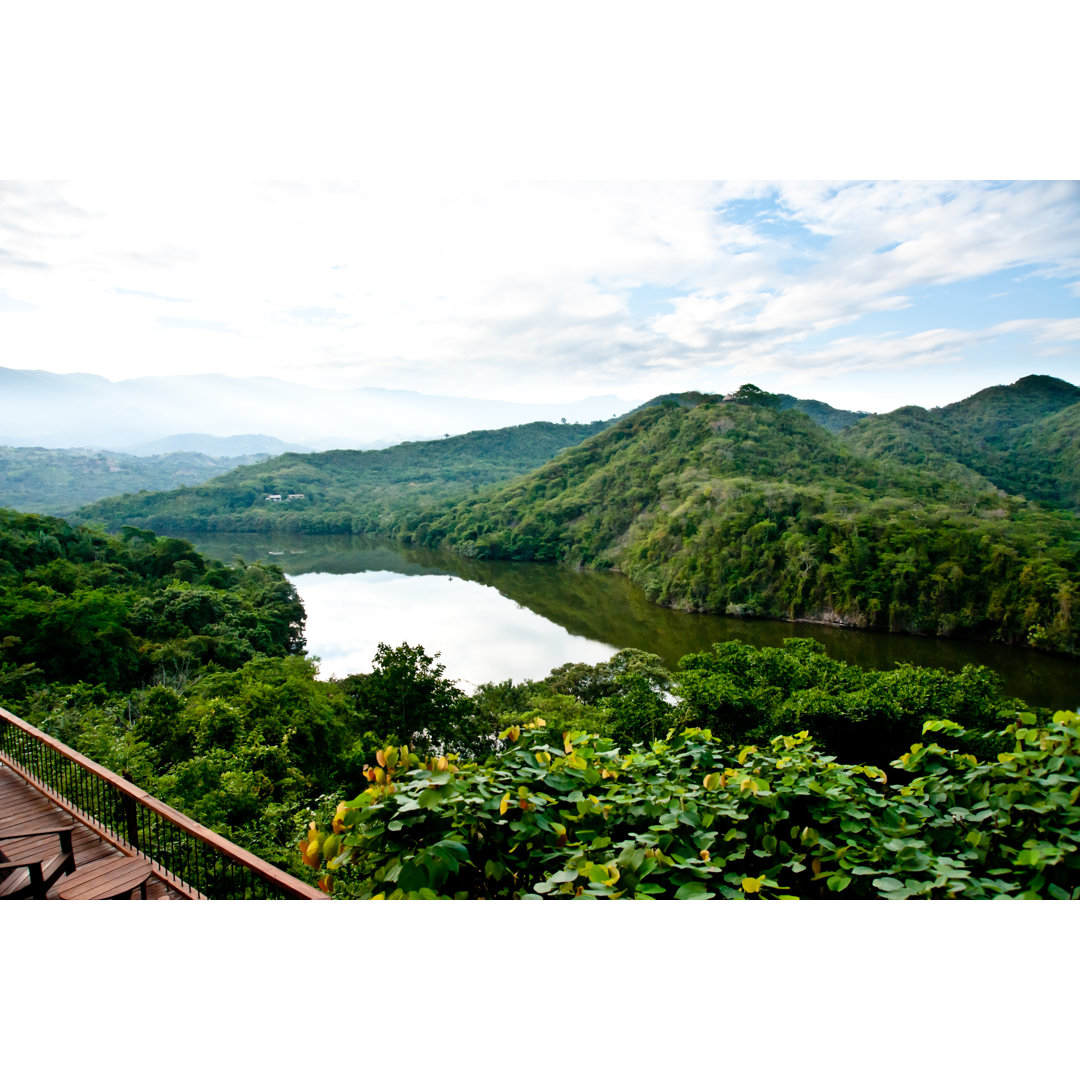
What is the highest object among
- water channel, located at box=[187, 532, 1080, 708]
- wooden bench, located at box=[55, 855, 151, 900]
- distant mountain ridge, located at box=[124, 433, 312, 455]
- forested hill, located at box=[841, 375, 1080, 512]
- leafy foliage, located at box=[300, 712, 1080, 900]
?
distant mountain ridge, located at box=[124, 433, 312, 455]

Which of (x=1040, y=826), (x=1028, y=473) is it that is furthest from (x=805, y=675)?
(x=1028, y=473)

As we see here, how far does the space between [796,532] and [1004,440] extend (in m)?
5.80

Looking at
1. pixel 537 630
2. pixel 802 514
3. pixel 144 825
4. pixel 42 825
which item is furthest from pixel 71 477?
pixel 144 825

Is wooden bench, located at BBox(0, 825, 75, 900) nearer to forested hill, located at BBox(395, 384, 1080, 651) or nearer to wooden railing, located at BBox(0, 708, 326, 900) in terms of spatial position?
wooden railing, located at BBox(0, 708, 326, 900)

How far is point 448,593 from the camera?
23.1 meters

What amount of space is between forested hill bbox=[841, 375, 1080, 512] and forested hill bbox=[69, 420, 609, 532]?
28095 mm

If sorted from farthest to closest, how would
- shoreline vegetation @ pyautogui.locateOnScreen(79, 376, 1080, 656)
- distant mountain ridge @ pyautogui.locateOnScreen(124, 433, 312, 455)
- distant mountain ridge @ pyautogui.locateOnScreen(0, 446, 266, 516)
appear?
distant mountain ridge @ pyautogui.locateOnScreen(124, 433, 312, 455), distant mountain ridge @ pyautogui.locateOnScreen(0, 446, 266, 516), shoreline vegetation @ pyautogui.locateOnScreen(79, 376, 1080, 656)

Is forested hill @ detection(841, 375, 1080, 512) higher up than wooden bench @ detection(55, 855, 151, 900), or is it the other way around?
forested hill @ detection(841, 375, 1080, 512)

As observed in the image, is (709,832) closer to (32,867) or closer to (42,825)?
(32,867)

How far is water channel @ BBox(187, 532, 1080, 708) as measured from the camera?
1396 cm

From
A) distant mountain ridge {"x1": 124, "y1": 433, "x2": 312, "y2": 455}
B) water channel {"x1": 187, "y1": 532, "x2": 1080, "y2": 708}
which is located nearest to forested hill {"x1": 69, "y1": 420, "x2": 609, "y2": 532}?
water channel {"x1": 187, "y1": 532, "x2": 1080, "y2": 708}

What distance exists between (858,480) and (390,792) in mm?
27013

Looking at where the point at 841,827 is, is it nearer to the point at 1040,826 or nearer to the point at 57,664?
the point at 1040,826

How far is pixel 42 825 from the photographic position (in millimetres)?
2508
